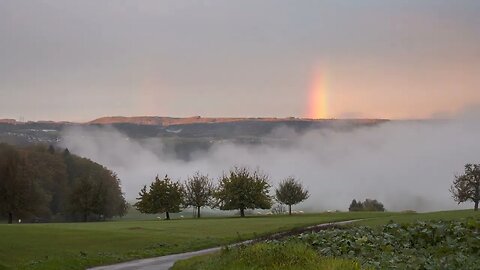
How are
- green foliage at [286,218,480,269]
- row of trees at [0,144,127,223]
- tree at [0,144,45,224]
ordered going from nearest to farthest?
green foliage at [286,218,480,269], tree at [0,144,45,224], row of trees at [0,144,127,223]

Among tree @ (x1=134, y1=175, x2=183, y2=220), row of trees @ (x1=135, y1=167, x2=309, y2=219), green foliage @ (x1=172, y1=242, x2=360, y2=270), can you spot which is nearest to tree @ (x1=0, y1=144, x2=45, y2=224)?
tree @ (x1=134, y1=175, x2=183, y2=220)

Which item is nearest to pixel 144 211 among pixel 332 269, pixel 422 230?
pixel 422 230

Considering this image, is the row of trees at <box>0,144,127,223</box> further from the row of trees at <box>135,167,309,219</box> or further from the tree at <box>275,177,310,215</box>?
the tree at <box>275,177,310,215</box>

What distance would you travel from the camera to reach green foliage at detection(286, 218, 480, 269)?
55.2 ft

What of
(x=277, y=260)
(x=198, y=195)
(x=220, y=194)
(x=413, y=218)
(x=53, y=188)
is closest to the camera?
(x=277, y=260)

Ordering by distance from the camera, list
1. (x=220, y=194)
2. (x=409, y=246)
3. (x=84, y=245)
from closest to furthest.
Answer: (x=409, y=246) < (x=84, y=245) < (x=220, y=194)

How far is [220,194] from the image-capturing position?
327ft

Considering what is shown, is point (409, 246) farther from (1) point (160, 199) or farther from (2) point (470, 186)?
(2) point (470, 186)

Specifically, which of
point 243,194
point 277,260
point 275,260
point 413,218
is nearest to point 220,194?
point 243,194

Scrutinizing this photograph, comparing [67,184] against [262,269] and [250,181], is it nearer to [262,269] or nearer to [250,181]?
[250,181]

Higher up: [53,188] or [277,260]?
[53,188]

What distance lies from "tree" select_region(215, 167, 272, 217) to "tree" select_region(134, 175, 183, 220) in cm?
847

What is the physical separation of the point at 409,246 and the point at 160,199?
274 ft

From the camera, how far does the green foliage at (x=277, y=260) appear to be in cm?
1651
